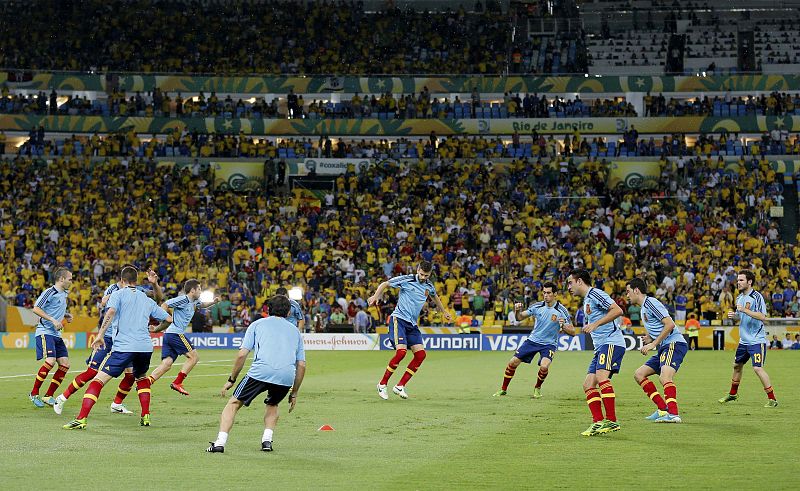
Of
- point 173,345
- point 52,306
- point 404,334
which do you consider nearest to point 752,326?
point 404,334

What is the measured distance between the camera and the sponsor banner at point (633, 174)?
2232 inches

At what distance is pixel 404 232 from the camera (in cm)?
4959

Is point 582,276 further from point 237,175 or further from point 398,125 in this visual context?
point 398,125

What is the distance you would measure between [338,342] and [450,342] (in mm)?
4363

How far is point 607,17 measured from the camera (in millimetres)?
67000

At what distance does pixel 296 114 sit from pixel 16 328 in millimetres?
22653

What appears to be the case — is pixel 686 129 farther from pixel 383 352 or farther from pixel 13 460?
pixel 13 460

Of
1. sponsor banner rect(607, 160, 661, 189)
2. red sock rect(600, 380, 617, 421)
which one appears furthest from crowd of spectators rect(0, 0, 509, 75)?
red sock rect(600, 380, 617, 421)

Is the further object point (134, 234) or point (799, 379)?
point (134, 234)

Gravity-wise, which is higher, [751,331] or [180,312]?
[180,312]

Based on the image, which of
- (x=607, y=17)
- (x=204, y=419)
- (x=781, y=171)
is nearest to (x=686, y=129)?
(x=781, y=171)

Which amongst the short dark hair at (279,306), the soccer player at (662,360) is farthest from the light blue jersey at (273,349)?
the soccer player at (662,360)

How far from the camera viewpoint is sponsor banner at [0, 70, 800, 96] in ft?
201

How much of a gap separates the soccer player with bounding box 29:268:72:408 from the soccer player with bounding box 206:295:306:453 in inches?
267
